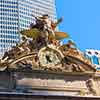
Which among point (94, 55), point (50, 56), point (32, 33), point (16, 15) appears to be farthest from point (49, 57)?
point (16, 15)

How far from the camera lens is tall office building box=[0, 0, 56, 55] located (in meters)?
Result: 67.9

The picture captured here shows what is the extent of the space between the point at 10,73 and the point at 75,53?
158 inches

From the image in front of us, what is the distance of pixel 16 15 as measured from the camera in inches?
2906

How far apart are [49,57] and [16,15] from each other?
56.8 metres

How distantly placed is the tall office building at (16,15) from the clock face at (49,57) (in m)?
47.4

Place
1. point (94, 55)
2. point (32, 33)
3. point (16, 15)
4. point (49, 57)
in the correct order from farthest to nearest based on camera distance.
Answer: point (16, 15), point (94, 55), point (32, 33), point (49, 57)

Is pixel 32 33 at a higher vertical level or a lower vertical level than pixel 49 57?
higher

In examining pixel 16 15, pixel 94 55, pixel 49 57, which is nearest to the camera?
pixel 49 57

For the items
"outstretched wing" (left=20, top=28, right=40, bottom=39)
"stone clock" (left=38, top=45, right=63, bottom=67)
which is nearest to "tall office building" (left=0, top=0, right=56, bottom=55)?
"outstretched wing" (left=20, top=28, right=40, bottom=39)

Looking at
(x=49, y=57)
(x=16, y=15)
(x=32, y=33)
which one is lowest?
(x=49, y=57)

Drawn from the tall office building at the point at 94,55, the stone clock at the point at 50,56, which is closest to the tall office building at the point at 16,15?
the tall office building at the point at 94,55

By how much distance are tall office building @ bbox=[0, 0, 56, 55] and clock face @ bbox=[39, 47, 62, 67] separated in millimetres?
47351

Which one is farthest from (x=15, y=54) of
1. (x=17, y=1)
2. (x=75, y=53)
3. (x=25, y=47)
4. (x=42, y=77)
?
(x=17, y=1)

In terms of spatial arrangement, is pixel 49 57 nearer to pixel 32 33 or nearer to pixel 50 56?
pixel 50 56
